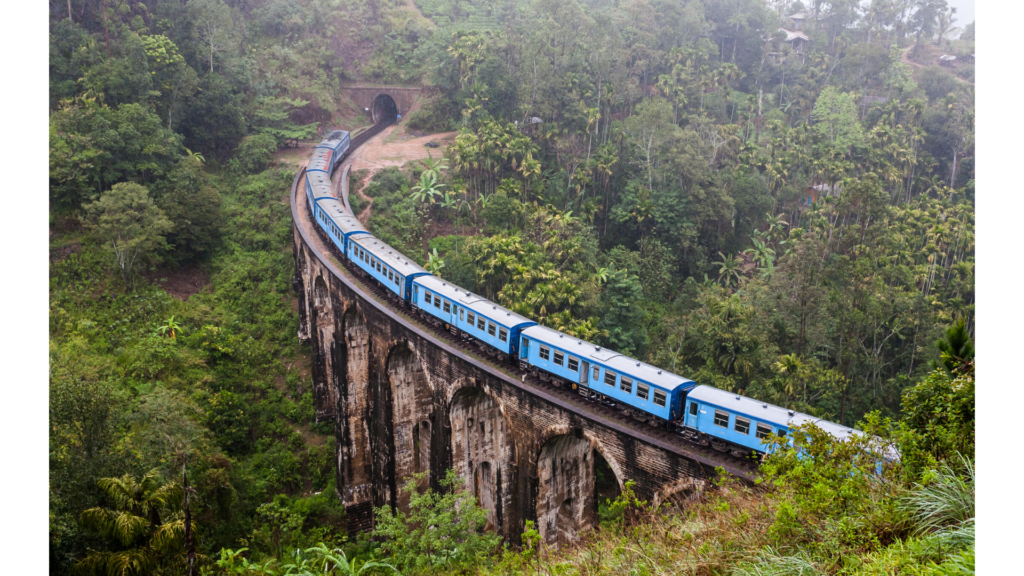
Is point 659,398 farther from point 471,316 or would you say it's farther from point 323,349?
point 323,349

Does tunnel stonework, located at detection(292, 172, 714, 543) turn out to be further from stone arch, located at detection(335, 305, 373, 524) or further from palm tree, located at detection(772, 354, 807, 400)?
palm tree, located at detection(772, 354, 807, 400)

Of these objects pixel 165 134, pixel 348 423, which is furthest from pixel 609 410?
pixel 165 134

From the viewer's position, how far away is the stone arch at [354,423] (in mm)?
30188

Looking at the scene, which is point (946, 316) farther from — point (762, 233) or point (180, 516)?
point (180, 516)

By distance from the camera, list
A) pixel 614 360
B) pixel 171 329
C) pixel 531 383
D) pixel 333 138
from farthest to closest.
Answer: pixel 333 138 < pixel 171 329 < pixel 531 383 < pixel 614 360

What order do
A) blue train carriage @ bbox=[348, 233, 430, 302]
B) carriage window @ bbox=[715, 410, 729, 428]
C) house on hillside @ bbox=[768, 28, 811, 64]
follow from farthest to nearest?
house on hillside @ bbox=[768, 28, 811, 64]
blue train carriage @ bbox=[348, 233, 430, 302]
carriage window @ bbox=[715, 410, 729, 428]

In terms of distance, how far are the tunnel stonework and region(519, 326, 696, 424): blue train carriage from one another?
1.02 metres

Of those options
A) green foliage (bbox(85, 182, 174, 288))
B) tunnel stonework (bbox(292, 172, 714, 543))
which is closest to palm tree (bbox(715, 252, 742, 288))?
tunnel stonework (bbox(292, 172, 714, 543))

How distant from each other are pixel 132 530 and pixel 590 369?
1204 centimetres

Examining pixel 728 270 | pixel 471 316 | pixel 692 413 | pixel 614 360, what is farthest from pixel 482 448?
pixel 728 270

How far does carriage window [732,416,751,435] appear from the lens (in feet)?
53.2

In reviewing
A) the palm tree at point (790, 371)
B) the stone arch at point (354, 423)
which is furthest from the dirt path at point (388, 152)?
the palm tree at point (790, 371)

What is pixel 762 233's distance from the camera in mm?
53406

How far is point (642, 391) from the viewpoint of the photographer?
1827 cm
